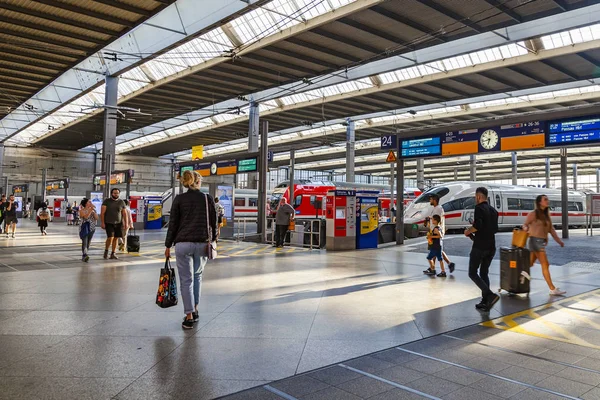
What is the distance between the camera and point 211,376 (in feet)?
12.0

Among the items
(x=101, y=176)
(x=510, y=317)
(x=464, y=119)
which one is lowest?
(x=510, y=317)

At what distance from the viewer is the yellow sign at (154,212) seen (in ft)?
92.1

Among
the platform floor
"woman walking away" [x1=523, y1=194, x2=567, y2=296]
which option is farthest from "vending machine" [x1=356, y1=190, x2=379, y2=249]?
"woman walking away" [x1=523, y1=194, x2=567, y2=296]

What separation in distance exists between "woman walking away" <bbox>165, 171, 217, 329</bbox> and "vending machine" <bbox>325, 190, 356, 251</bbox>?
9.25m

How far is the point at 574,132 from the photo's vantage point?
12.3 metres

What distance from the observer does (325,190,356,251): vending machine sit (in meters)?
14.2

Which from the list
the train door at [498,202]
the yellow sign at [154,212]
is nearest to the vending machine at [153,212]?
the yellow sign at [154,212]

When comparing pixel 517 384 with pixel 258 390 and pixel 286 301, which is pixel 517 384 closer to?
pixel 258 390

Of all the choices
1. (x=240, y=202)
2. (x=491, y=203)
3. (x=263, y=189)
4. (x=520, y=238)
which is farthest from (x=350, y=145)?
(x=520, y=238)

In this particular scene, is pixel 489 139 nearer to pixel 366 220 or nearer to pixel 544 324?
pixel 366 220

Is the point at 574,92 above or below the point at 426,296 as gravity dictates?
above

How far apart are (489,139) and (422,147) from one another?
7.53 ft

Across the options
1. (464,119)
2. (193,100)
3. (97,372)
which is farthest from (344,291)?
(464,119)

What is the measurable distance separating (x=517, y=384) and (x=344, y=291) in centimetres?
401
